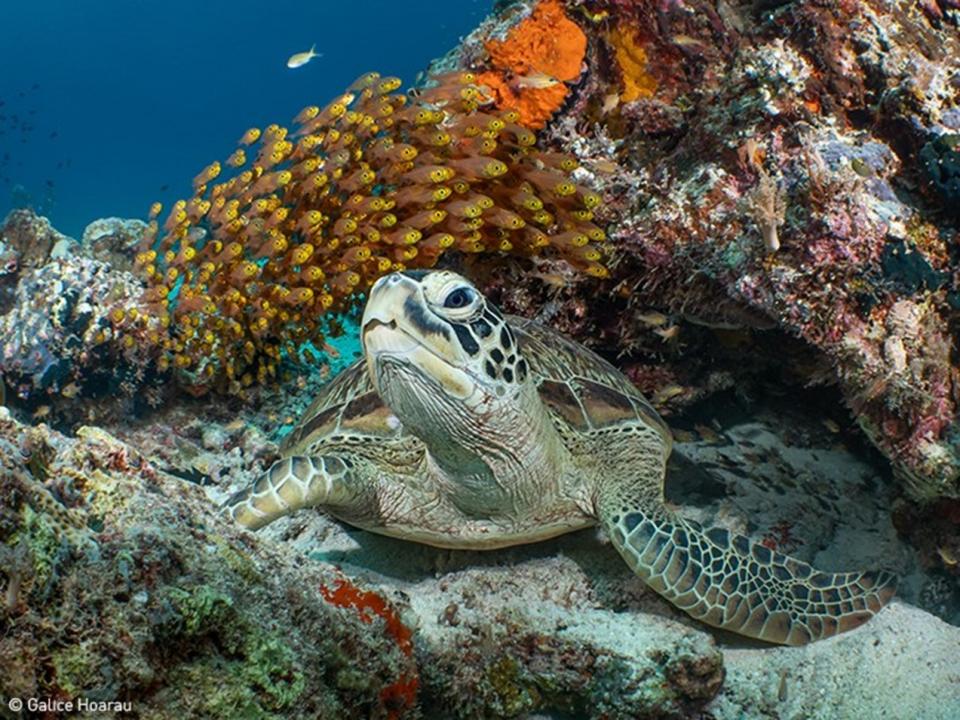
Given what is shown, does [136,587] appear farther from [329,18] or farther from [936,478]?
[329,18]

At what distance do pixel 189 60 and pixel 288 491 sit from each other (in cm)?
12219

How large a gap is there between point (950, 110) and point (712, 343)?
1.76m

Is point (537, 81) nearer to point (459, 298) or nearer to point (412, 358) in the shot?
point (459, 298)

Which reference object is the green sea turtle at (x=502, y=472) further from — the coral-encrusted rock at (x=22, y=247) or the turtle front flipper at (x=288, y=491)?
the coral-encrusted rock at (x=22, y=247)

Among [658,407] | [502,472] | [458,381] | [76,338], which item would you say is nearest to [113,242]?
[76,338]

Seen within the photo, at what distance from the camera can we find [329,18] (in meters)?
107

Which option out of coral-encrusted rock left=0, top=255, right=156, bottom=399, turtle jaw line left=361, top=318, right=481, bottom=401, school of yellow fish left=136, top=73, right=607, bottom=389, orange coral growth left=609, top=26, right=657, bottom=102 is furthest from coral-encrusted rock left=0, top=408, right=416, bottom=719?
orange coral growth left=609, top=26, right=657, bottom=102

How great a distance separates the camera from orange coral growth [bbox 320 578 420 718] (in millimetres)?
2002

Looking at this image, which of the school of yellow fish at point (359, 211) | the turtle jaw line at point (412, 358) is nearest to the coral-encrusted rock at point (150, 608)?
the turtle jaw line at point (412, 358)

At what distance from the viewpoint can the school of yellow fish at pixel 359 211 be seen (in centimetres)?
424

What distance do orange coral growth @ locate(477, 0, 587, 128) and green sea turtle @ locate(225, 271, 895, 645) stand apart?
1783 millimetres

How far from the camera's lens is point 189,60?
10775 centimetres

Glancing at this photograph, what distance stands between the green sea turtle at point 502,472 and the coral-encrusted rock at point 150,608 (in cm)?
89

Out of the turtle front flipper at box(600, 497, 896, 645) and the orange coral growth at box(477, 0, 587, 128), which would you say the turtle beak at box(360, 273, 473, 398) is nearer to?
the turtle front flipper at box(600, 497, 896, 645)
